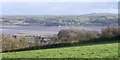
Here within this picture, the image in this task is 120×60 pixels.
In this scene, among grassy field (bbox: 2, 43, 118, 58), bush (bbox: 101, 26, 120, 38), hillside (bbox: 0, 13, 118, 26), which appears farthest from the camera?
hillside (bbox: 0, 13, 118, 26)

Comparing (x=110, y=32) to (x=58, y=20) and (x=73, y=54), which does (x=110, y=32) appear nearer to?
(x=73, y=54)

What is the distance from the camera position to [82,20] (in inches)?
1777

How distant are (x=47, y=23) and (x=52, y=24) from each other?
2772 mm

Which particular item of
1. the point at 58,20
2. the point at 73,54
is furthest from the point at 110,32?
the point at 58,20

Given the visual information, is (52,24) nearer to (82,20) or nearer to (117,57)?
(82,20)

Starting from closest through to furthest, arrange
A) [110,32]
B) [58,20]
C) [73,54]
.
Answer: [73,54]
[110,32]
[58,20]

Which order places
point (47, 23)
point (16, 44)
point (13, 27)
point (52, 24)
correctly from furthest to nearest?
point (13, 27) → point (47, 23) → point (52, 24) → point (16, 44)

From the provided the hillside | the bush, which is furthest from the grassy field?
the hillside

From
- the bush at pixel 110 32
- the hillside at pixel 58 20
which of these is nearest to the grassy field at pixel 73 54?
the bush at pixel 110 32

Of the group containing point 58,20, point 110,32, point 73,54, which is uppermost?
point 58,20

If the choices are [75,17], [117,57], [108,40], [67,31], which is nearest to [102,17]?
[75,17]

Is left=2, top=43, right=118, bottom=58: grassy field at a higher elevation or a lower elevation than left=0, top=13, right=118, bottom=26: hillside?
lower

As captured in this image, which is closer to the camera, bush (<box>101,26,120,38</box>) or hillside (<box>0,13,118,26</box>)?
bush (<box>101,26,120,38</box>)

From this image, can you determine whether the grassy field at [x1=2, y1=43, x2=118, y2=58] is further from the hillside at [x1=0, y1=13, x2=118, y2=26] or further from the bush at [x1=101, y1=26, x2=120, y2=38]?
the hillside at [x1=0, y1=13, x2=118, y2=26]
